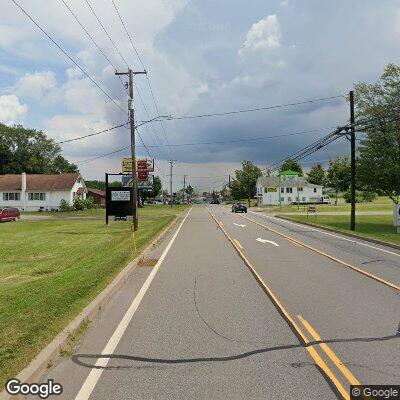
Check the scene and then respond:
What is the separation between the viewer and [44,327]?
23.7 ft

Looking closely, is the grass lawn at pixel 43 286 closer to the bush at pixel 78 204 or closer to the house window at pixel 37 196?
the bush at pixel 78 204

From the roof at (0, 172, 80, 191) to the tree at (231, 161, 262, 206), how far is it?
73353 millimetres

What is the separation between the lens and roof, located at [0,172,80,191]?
242 feet

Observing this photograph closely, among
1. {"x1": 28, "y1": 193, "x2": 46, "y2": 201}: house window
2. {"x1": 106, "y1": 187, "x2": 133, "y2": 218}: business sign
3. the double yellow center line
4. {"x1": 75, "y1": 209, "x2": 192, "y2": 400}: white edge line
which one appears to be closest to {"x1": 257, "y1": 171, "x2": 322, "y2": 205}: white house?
{"x1": 28, "y1": 193, "x2": 46, "y2": 201}: house window

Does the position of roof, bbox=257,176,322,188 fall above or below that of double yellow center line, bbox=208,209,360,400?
above

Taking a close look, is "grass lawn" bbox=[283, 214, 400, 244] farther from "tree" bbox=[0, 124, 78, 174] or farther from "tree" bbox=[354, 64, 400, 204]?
"tree" bbox=[0, 124, 78, 174]

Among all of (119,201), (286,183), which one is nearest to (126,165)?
(119,201)

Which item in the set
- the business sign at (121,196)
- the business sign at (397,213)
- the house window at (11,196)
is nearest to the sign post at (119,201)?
the business sign at (121,196)

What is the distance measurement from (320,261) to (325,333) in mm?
8304

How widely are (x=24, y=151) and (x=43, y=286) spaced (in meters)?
102

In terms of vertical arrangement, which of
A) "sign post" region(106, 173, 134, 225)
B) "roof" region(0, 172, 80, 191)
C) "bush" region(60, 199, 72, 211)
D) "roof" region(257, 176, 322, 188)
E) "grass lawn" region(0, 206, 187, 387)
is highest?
"roof" region(257, 176, 322, 188)

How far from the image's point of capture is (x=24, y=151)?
106250 mm

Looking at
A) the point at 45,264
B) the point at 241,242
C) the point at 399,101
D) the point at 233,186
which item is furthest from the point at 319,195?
the point at 45,264

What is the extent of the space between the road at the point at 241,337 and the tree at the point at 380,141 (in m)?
19.2
